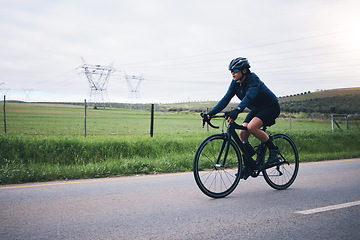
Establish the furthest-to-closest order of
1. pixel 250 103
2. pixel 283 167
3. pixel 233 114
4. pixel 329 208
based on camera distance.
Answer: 1. pixel 283 167
2. pixel 250 103
3. pixel 233 114
4. pixel 329 208

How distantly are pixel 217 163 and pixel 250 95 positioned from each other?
127cm

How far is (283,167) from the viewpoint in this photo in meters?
5.71

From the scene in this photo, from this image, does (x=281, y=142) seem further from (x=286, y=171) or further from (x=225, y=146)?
(x=225, y=146)

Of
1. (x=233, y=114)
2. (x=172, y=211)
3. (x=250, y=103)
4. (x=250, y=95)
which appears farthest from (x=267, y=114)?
(x=172, y=211)

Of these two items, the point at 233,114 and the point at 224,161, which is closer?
the point at 233,114

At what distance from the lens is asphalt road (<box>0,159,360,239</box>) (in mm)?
3334

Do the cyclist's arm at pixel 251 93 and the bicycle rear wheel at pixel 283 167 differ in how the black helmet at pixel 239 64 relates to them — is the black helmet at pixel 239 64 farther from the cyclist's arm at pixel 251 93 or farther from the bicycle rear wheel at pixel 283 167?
the bicycle rear wheel at pixel 283 167

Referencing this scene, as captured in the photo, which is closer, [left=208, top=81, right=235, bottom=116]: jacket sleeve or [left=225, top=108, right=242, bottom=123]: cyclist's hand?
[left=225, top=108, right=242, bottom=123]: cyclist's hand

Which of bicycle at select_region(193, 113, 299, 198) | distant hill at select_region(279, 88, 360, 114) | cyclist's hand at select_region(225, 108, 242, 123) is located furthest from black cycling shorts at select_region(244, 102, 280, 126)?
distant hill at select_region(279, 88, 360, 114)

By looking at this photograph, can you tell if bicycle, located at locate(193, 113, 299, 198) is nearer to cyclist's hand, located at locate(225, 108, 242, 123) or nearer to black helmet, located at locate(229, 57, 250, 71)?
cyclist's hand, located at locate(225, 108, 242, 123)

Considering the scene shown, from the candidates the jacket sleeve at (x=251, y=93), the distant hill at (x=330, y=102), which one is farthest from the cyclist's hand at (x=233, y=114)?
the distant hill at (x=330, y=102)

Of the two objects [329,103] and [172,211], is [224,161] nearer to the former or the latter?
[172,211]

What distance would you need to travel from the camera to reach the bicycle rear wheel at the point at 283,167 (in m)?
5.54

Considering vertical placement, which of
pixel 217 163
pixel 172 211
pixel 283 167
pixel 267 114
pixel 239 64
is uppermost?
pixel 239 64
